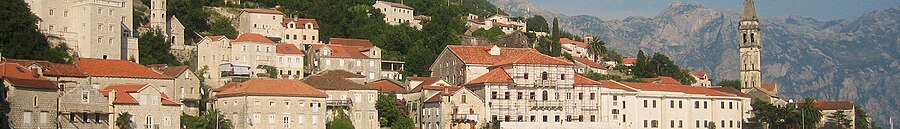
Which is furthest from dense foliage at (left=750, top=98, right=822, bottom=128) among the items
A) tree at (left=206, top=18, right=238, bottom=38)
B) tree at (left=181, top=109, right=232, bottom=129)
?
tree at (left=181, top=109, right=232, bottom=129)

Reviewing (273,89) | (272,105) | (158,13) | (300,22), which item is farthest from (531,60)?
(158,13)

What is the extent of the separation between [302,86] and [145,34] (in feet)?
67.3

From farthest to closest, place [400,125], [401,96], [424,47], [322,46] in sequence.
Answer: [424,47]
[322,46]
[401,96]
[400,125]

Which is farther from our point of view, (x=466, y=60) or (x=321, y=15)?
(x=321, y=15)

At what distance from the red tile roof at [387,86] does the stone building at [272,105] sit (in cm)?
923

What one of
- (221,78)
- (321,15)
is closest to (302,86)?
(221,78)

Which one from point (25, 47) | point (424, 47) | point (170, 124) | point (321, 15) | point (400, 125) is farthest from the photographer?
point (321, 15)

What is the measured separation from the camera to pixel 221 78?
293 feet

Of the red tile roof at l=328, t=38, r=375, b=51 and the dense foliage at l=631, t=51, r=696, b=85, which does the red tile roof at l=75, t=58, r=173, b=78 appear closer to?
the red tile roof at l=328, t=38, r=375, b=51

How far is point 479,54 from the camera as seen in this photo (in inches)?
3615

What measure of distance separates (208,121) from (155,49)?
72.7 ft

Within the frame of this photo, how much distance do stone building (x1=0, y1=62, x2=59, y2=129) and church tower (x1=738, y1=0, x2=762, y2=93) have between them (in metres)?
70.7

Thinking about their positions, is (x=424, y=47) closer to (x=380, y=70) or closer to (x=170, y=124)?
(x=380, y=70)

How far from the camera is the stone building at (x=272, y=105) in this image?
241 feet
